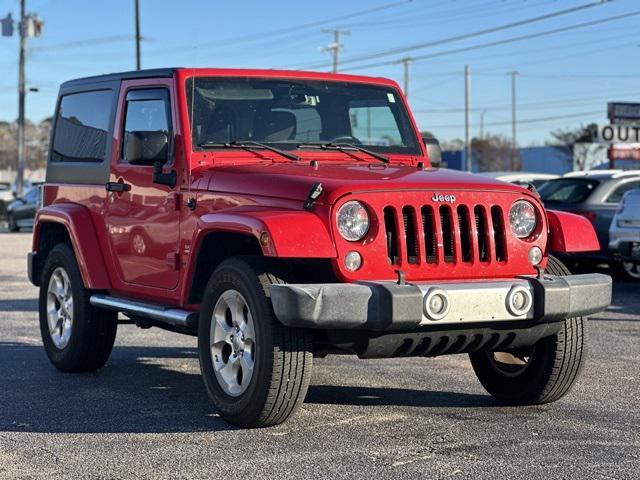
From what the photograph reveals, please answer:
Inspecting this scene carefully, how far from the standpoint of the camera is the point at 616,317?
39.7 ft

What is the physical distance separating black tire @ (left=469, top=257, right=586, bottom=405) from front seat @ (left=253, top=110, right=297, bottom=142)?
1.88 m

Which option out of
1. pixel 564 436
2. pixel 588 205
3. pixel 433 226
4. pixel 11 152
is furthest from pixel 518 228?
pixel 11 152

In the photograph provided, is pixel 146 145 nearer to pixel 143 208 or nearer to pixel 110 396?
pixel 143 208

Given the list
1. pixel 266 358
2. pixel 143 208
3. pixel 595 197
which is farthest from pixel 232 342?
pixel 595 197

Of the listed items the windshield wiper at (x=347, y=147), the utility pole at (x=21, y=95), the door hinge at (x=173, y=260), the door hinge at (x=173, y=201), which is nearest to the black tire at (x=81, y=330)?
the door hinge at (x=173, y=260)

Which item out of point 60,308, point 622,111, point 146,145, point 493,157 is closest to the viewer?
point 146,145

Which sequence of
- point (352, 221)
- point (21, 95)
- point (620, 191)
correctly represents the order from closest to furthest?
point (352, 221) < point (620, 191) < point (21, 95)

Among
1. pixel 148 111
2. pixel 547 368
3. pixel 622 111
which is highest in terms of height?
pixel 622 111

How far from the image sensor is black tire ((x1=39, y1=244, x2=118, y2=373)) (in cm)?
830

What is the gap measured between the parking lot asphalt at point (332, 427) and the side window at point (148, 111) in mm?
1733

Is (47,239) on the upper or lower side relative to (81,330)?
upper

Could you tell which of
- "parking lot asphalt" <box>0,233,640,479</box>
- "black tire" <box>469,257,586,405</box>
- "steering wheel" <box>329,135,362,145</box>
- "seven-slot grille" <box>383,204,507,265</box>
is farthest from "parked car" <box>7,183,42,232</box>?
"seven-slot grille" <box>383,204,507,265</box>

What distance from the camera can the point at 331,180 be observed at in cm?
630

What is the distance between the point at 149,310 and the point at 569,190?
1076 centimetres
